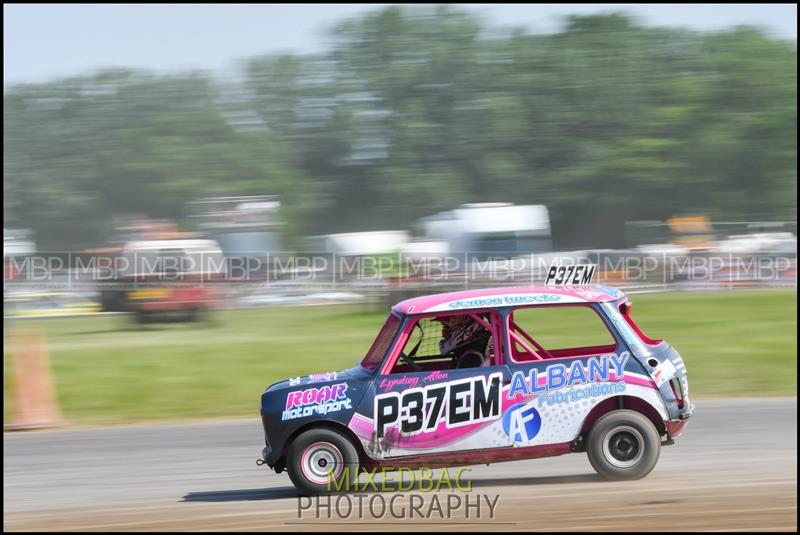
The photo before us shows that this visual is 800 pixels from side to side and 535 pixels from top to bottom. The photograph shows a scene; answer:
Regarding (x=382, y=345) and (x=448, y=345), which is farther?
(x=448, y=345)

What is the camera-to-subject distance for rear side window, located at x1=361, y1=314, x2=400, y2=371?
24.7ft

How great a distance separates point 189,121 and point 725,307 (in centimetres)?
3167

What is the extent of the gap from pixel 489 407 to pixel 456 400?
251 mm

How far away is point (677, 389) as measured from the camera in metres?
7.54

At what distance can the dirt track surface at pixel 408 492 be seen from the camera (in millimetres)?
6559

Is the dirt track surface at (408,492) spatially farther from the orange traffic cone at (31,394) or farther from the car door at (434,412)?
the orange traffic cone at (31,394)

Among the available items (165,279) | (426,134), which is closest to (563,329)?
(165,279)

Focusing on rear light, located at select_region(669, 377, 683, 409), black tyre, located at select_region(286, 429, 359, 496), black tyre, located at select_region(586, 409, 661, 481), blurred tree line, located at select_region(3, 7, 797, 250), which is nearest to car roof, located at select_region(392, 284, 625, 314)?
rear light, located at select_region(669, 377, 683, 409)

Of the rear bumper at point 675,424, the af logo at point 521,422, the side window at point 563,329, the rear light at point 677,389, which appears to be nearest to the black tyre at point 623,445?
the rear bumper at point 675,424

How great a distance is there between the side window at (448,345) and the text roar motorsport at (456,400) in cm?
24

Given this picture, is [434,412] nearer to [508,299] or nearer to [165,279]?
[508,299]

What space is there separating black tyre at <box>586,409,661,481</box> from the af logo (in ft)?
1.44

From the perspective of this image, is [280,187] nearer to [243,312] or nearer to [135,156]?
[135,156]

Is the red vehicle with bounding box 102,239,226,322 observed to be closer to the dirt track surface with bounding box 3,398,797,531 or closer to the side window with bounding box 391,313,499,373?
the dirt track surface with bounding box 3,398,797,531
